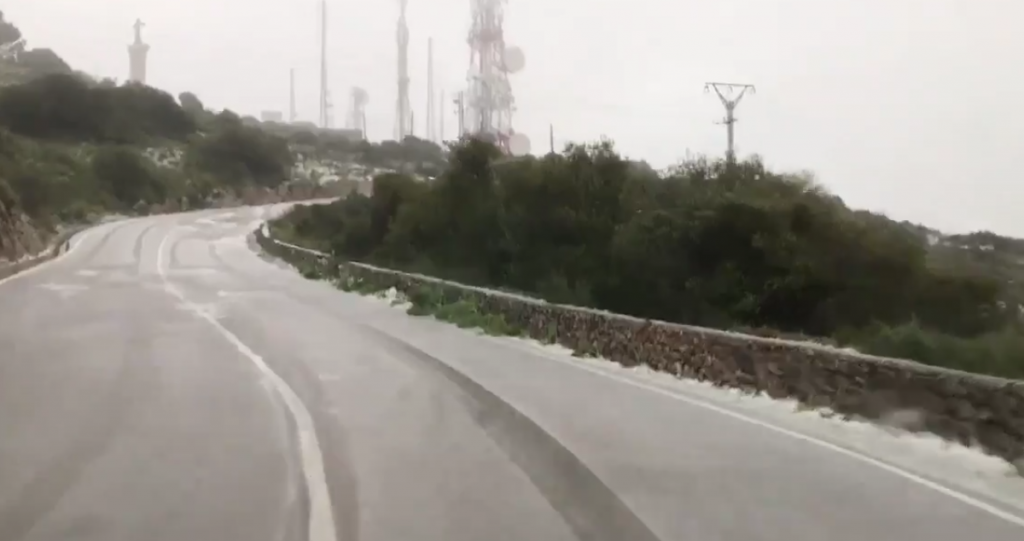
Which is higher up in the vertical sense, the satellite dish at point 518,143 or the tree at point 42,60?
the tree at point 42,60

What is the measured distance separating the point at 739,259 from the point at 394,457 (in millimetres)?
13532

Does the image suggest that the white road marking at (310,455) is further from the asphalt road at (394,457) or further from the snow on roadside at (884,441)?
the snow on roadside at (884,441)

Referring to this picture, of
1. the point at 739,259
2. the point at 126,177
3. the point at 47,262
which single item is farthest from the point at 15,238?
the point at 126,177

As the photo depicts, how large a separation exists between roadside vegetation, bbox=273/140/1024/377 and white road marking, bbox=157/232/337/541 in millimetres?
6936

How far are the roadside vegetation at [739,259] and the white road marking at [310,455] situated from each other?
6.94 metres

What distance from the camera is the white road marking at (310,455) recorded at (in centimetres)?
654

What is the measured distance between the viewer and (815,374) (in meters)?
11.5

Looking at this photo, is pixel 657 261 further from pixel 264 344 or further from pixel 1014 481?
pixel 1014 481

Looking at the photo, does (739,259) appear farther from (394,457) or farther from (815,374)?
(394,457)

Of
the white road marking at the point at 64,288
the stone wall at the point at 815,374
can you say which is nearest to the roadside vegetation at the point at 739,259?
the stone wall at the point at 815,374

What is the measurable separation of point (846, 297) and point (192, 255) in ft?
96.9

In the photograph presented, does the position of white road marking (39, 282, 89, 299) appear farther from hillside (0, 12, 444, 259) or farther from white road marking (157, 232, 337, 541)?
hillside (0, 12, 444, 259)

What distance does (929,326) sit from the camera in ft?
62.6

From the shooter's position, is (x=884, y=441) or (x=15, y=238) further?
(x=15, y=238)
